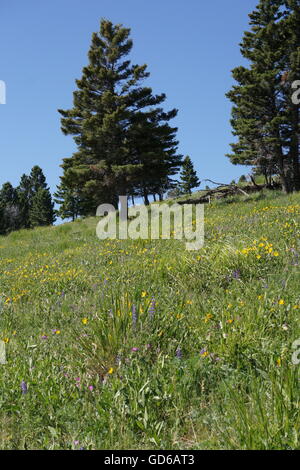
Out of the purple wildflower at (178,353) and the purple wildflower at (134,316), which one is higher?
the purple wildflower at (134,316)

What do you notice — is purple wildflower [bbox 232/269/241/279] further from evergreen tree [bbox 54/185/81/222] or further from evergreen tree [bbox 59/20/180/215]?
evergreen tree [bbox 54/185/81/222]

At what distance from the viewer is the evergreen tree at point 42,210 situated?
233 ft

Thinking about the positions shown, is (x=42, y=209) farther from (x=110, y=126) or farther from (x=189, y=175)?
(x=110, y=126)

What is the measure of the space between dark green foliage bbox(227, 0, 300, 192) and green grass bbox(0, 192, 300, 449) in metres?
21.5

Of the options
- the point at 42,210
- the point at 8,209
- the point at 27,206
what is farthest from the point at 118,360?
the point at 27,206

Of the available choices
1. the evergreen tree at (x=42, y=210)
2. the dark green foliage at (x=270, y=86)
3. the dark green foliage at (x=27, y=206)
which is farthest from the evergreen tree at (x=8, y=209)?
the dark green foliage at (x=270, y=86)

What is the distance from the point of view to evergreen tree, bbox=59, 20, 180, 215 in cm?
2388

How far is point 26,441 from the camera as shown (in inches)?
99.1

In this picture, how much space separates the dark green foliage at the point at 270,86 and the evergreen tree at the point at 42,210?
50.5 metres

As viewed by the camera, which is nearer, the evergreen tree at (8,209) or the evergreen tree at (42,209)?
the evergreen tree at (8,209)

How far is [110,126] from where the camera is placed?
22.9 m

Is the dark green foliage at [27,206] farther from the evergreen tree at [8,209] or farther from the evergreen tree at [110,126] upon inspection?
the evergreen tree at [110,126]

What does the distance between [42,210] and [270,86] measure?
54.6m
